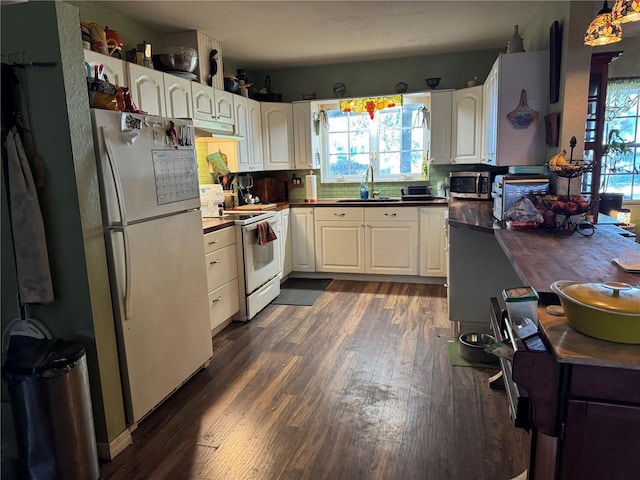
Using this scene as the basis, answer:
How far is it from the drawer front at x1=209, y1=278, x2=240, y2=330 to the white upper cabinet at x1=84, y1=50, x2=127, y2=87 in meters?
1.59

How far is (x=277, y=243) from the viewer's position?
4484 millimetres

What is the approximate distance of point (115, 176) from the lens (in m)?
2.00

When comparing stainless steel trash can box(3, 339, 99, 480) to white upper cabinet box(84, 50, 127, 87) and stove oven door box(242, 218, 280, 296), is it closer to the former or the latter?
white upper cabinet box(84, 50, 127, 87)

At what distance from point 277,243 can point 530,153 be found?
247cm

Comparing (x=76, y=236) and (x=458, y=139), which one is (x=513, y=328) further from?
(x=458, y=139)

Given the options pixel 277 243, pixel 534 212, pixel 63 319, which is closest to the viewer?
pixel 63 319

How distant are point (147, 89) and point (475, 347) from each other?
9.43ft

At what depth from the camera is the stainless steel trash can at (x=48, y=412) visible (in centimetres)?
177

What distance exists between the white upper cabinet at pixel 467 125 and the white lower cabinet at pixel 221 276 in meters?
2.57

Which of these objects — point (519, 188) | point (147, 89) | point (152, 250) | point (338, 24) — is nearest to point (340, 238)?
point (338, 24)

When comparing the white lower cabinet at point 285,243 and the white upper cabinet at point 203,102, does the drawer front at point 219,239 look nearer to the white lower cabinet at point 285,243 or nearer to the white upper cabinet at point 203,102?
the white upper cabinet at point 203,102

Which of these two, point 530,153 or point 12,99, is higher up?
point 12,99

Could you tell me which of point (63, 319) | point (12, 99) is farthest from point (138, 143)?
point (63, 319)

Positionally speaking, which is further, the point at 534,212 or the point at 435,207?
the point at 435,207
